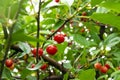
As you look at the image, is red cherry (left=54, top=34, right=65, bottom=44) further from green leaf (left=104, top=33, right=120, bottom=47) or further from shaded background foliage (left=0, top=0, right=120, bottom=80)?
green leaf (left=104, top=33, right=120, bottom=47)

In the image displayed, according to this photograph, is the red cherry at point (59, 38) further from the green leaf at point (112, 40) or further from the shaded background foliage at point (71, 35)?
the green leaf at point (112, 40)

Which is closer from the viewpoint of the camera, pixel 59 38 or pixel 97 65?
pixel 59 38

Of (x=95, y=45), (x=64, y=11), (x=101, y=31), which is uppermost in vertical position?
(x=64, y=11)

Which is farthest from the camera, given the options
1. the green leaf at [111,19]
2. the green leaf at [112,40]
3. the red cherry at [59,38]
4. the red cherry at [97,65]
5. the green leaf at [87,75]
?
the red cherry at [97,65]

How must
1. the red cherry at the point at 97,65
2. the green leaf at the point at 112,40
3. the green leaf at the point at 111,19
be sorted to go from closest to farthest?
the green leaf at the point at 111,19, the green leaf at the point at 112,40, the red cherry at the point at 97,65

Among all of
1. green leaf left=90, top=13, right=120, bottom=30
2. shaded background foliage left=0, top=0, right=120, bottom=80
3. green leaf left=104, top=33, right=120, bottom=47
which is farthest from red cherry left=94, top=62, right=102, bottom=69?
green leaf left=90, top=13, right=120, bottom=30

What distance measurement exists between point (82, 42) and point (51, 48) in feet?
1.13

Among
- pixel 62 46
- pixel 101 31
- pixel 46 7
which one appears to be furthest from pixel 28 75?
pixel 101 31

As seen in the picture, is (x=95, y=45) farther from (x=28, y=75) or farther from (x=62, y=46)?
(x=28, y=75)

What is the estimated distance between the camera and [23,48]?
59.6 inches

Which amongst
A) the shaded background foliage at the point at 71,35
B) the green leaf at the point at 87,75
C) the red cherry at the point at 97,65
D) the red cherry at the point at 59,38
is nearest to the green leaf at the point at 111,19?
the shaded background foliage at the point at 71,35

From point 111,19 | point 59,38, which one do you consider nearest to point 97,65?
point 59,38

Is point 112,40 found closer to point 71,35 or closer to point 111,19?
point 71,35

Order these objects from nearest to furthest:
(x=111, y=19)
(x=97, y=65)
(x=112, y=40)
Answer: (x=111, y=19) → (x=112, y=40) → (x=97, y=65)
